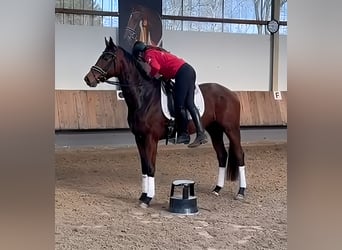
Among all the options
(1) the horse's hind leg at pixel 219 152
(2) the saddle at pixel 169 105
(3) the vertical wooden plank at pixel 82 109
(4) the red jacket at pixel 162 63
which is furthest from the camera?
(3) the vertical wooden plank at pixel 82 109

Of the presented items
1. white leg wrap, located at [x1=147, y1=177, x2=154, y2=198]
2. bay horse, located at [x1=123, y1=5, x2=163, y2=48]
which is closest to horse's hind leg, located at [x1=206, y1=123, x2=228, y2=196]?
white leg wrap, located at [x1=147, y1=177, x2=154, y2=198]

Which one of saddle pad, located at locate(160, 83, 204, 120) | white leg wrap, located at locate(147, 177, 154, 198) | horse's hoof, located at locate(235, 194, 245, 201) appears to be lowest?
horse's hoof, located at locate(235, 194, 245, 201)

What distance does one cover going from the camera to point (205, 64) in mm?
8547

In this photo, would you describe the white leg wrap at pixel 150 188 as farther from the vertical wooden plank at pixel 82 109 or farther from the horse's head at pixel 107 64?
the vertical wooden plank at pixel 82 109

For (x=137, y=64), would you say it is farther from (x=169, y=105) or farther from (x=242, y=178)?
(x=242, y=178)

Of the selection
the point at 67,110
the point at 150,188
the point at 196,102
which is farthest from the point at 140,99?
the point at 67,110

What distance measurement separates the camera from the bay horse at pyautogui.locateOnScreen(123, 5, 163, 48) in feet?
25.7

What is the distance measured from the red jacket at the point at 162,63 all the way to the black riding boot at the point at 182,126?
1.03 feet

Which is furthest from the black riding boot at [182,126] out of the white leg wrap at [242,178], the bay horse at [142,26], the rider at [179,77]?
the bay horse at [142,26]

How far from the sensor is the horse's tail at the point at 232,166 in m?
4.38

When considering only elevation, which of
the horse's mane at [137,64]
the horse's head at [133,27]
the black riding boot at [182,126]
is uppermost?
the horse's head at [133,27]

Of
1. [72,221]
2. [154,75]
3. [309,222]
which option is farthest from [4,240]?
[154,75]

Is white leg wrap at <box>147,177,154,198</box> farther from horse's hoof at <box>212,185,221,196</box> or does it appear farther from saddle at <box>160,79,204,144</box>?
horse's hoof at <box>212,185,221,196</box>

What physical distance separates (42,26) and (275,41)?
28.5 feet
